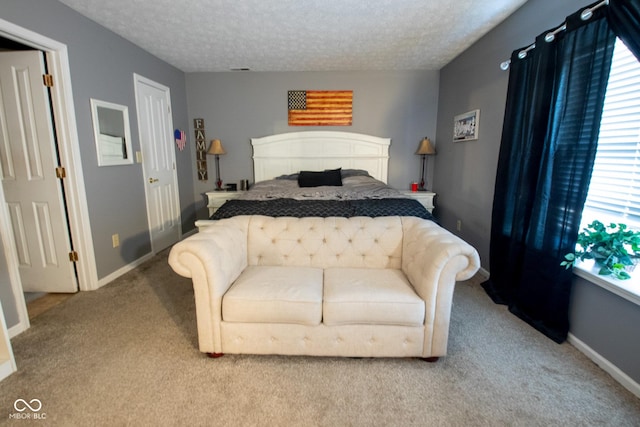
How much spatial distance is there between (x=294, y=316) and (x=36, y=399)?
133cm

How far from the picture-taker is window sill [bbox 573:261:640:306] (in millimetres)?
1492

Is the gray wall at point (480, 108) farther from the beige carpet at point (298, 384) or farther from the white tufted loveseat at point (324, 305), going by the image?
the white tufted loveseat at point (324, 305)

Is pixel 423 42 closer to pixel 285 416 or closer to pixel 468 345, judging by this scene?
pixel 468 345

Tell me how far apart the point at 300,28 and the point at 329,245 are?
7.07 ft

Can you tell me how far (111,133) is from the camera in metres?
2.90

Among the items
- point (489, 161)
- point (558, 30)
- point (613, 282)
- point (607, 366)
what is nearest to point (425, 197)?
point (489, 161)

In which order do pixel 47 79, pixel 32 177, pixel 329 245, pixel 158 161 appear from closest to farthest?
pixel 329 245, pixel 47 79, pixel 32 177, pixel 158 161

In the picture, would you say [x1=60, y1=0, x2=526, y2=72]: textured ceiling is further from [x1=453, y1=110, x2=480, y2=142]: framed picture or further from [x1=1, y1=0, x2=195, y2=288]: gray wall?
[x1=453, y1=110, x2=480, y2=142]: framed picture

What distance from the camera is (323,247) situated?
2133mm

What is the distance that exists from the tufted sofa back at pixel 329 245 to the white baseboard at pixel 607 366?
45.6 inches

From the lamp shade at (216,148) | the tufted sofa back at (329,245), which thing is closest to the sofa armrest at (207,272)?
the tufted sofa back at (329,245)

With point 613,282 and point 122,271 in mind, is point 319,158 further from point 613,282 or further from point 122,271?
point 613,282

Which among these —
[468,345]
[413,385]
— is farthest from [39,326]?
[468,345]

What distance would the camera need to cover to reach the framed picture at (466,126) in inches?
124
